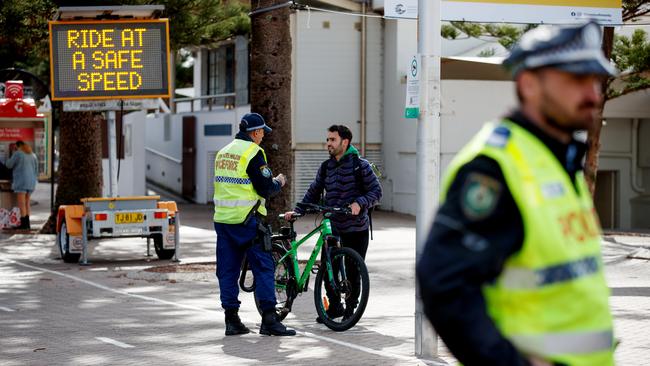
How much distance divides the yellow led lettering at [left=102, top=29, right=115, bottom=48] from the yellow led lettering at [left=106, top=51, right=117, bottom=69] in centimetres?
11

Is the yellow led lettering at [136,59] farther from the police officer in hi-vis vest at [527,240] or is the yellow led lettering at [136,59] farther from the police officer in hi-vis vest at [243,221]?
the police officer in hi-vis vest at [527,240]

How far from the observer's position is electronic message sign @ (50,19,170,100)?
17.7 metres

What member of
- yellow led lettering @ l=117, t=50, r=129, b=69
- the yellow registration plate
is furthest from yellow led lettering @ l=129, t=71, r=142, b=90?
the yellow registration plate

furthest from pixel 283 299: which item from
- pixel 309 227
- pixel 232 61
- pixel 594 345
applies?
pixel 232 61

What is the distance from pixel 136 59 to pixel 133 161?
15931 mm

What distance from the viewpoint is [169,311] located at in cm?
1196

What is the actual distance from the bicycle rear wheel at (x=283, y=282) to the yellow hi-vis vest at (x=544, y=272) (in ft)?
25.7

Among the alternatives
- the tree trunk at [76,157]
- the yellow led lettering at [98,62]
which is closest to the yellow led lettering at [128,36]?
the yellow led lettering at [98,62]

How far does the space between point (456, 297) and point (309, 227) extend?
73.3 ft

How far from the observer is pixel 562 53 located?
300cm

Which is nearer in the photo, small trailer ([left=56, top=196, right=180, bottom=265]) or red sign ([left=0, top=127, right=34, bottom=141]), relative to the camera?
small trailer ([left=56, top=196, right=180, bottom=265])

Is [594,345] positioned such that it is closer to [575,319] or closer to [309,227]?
[575,319]

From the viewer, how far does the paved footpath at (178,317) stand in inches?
363

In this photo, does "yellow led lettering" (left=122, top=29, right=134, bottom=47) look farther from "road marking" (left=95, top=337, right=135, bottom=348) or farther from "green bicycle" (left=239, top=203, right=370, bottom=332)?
"road marking" (left=95, top=337, right=135, bottom=348)
